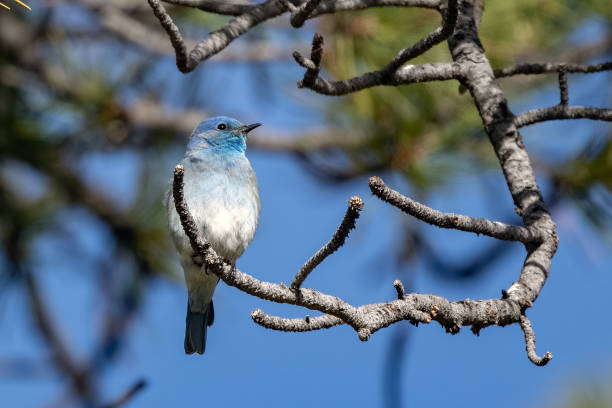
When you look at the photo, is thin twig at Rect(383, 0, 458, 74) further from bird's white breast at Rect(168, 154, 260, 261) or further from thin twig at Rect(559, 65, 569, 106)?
bird's white breast at Rect(168, 154, 260, 261)

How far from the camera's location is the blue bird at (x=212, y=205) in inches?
142

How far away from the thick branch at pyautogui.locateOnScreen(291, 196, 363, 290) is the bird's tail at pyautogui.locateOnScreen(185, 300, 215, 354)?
6.79ft

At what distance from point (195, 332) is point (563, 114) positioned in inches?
88.5

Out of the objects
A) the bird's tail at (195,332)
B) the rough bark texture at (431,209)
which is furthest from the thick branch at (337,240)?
the bird's tail at (195,332)

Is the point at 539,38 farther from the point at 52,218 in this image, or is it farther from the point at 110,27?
the point at 52,218

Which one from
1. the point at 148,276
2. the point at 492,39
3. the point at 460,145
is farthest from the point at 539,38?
the point at 148,276

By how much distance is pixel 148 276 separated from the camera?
5.48 meters

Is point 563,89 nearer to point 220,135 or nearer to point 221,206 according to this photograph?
point 221,206

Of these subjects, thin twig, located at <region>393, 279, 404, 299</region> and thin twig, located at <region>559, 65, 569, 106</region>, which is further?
thin twig, located at <region>559, 65, 569, 106</region>

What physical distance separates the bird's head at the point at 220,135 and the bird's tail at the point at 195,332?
87 cm

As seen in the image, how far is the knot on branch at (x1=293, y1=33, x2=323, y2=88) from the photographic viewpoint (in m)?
2.31

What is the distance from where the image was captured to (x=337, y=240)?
1972 mm

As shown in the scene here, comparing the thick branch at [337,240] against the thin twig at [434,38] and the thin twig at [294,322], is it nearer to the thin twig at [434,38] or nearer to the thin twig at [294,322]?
the thin twig at [294,322]

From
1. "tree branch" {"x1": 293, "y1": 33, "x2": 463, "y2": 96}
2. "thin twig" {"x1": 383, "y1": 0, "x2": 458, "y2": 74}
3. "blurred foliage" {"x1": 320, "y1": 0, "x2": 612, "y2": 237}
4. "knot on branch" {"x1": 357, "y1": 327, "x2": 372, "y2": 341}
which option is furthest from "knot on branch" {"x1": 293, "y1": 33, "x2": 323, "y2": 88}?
"blurred foliage" {"x1": 320, "y1": 0, "x2": 612, "y2": 237}
